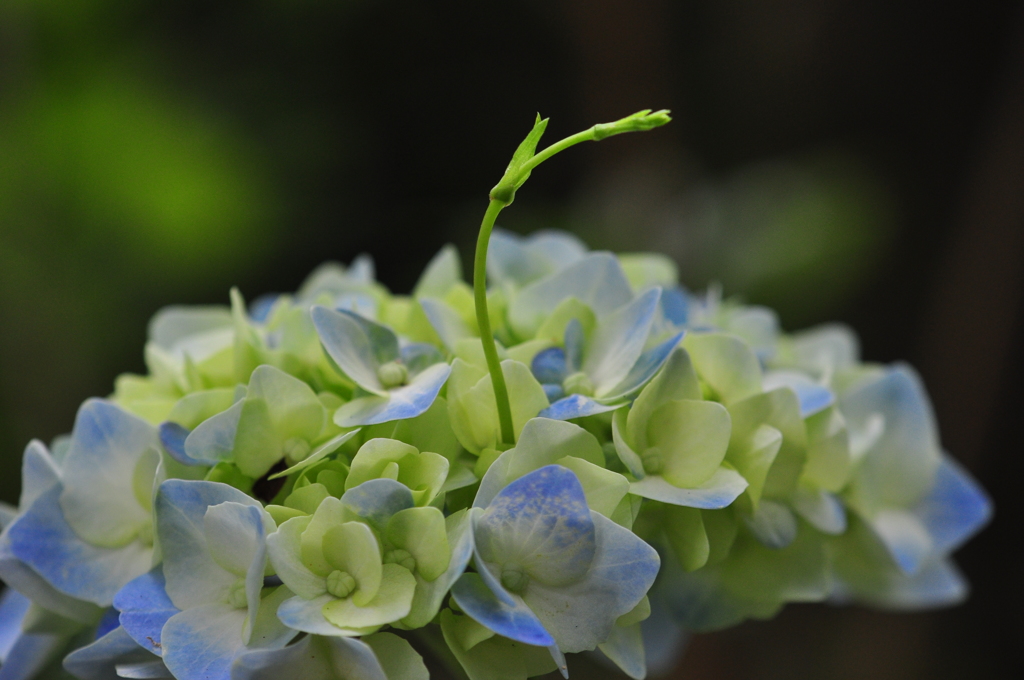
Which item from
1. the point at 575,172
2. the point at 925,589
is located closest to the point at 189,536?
the point at 925,589

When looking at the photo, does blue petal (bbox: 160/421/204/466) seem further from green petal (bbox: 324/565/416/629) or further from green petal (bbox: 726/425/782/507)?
green petal (bbox: 726/425/782/507)

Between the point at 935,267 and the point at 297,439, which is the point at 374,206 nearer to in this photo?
the point at 935,267

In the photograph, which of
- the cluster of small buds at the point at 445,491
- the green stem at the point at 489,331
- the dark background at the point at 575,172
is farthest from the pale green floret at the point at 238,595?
the dark background at the point at 575,172

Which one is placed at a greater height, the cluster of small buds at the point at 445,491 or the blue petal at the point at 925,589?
the cluster of small buds at the point at 445,491

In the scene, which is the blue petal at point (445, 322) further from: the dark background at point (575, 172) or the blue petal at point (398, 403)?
the dark background at point (575, 172)

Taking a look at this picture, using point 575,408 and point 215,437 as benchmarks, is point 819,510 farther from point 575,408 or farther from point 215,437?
point 215,437

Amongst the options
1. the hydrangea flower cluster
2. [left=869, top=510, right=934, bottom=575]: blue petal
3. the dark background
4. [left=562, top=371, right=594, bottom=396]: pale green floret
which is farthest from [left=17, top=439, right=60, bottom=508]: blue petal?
the dark background
